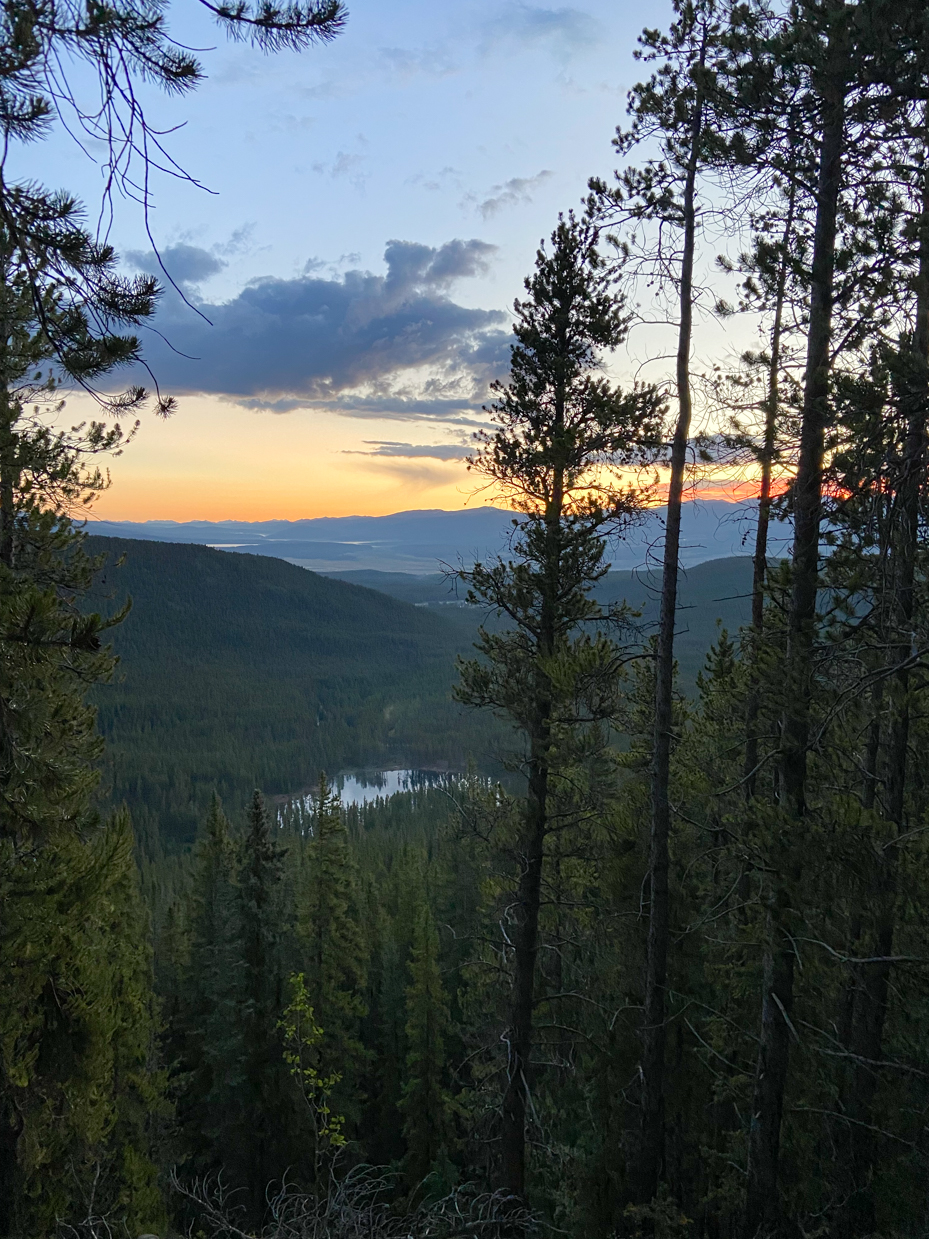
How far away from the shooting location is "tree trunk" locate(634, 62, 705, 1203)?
7.70 meters

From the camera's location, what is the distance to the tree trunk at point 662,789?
7699 millimetres

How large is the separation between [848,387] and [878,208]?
2.06 meters

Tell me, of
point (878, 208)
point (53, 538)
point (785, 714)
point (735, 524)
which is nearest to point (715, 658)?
point (735, 524)

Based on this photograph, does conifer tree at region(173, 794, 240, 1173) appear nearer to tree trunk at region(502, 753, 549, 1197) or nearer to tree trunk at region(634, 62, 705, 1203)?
tree trunk at region(502, 753, 549, 1197)

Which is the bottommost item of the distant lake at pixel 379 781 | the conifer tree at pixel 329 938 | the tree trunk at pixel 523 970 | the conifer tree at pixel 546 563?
the distant lake at pixel 379 781

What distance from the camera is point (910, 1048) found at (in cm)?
724

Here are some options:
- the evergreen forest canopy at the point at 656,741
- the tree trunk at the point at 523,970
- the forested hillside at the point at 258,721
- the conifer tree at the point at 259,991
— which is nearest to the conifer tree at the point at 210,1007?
the conifer tree at the point at 259,991

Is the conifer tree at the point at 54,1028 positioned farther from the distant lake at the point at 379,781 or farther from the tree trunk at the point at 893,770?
the distant lake at the point at 379,781

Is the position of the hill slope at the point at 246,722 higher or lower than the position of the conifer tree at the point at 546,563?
lower

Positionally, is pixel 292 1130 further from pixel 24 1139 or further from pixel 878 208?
pixel 878 208

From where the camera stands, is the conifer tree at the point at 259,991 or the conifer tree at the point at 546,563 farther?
the conifer tree at the point at 259,991

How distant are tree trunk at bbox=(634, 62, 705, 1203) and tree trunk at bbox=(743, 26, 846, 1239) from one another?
4.54 feet

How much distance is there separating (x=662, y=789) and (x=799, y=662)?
2515mm

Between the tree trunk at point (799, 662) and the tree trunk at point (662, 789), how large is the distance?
1.38 meters
